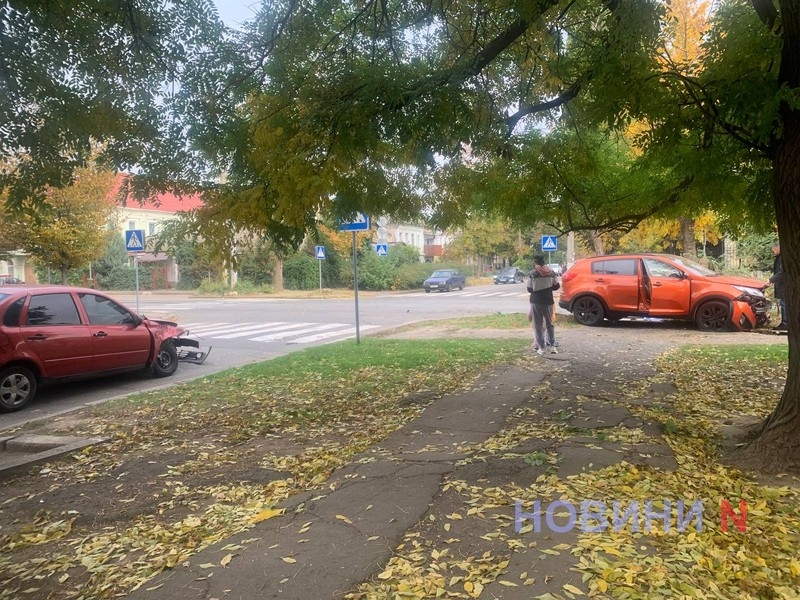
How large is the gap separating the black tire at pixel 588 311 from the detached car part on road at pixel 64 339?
945 cm

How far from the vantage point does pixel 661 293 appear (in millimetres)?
14125

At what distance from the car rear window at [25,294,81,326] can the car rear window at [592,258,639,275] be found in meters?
11.2

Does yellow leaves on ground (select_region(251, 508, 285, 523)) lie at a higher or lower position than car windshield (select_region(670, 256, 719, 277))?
lower

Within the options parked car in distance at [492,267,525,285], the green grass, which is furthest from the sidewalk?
parked car in distance at [492,267,525,285]

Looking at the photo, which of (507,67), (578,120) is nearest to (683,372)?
(578,120)

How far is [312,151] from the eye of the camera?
220 inches

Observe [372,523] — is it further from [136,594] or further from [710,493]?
[710,493]

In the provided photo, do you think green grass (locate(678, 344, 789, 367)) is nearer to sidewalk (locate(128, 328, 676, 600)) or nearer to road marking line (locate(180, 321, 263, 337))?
sidewalk (locate(128, 328, 676, 600))

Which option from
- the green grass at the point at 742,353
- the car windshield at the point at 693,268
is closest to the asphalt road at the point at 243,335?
the car windshield at the point at 693,268

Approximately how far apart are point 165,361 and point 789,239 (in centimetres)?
969

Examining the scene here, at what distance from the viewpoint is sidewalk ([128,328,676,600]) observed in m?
3.19

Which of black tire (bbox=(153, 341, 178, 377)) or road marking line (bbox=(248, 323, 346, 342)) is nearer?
black tire (bbox=(153, 341, 178, 377))

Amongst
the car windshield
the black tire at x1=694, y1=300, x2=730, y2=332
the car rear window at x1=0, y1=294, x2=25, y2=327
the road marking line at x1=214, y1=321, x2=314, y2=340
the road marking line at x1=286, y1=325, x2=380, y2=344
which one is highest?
the car windshield

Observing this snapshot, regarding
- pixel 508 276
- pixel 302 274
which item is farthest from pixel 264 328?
pixel 508 276
